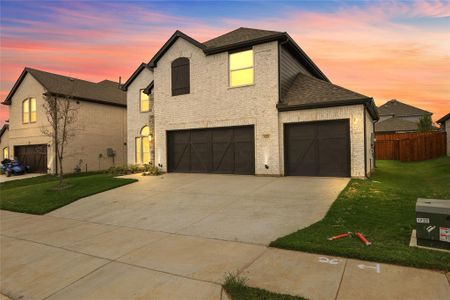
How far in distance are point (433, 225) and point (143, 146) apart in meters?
19.5

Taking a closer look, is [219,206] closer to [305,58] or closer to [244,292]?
[244,292]

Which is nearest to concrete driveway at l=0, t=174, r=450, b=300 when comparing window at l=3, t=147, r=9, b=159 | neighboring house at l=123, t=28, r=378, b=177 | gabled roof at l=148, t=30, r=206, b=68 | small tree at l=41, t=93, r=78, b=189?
neighboring house at l=123, t=28, r=378, b=177

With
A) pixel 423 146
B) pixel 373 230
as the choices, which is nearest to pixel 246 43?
pixel 373 230

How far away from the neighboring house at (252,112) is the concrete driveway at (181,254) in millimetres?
3397

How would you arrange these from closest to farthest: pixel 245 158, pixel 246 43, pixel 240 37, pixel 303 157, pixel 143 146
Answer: pixel 303 157
pixel 246 43
pixel 245 158
pixel 240 37
pixel 143 146

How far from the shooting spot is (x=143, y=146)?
21547mm

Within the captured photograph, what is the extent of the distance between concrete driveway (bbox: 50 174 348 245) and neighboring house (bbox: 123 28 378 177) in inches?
56.3

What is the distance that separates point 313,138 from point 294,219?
24.1 ft

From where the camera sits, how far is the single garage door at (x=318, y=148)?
13102mm

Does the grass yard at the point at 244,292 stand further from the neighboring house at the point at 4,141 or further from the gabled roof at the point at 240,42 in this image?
the neighboring house at the point at 4,141

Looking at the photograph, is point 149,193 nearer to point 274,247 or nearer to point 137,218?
point 137,218

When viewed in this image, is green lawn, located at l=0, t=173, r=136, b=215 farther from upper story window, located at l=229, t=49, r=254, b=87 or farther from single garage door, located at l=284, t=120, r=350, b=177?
single garage door, located at l=284, t=120, r=350, b=177

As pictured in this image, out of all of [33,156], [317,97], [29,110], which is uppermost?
[29,110]

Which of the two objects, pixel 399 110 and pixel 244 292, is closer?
pixel 244 292
